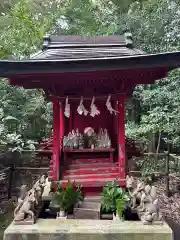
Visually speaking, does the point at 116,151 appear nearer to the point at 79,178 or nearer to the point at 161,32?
the point at 79,178

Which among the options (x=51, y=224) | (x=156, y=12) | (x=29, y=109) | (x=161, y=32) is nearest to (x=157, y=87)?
(x=161, y=32)

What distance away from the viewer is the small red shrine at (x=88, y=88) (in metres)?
4.35

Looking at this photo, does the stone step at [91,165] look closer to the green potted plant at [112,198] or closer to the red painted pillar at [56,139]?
the red painted pillar at [56,139]

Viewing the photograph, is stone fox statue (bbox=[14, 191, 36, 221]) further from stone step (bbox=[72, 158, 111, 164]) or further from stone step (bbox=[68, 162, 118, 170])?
stone step (bbox=[72, 158, 111, 164])

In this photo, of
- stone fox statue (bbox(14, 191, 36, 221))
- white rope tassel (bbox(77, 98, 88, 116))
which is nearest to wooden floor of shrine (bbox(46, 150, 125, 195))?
stone fox statue (bbox(14, 191, 36, 221))

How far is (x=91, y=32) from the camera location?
1297 centimetres

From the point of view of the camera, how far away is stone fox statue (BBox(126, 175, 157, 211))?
15.0 feet

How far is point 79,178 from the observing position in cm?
530

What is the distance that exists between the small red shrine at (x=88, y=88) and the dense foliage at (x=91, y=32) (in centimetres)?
215

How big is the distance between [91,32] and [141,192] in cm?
963

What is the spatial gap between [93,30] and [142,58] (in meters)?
9.61

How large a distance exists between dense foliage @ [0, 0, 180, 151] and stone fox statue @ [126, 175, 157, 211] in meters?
3.38

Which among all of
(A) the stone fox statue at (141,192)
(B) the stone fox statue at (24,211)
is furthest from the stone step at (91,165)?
(B) the stone fox statue at (24,211)

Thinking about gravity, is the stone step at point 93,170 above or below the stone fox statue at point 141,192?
above
